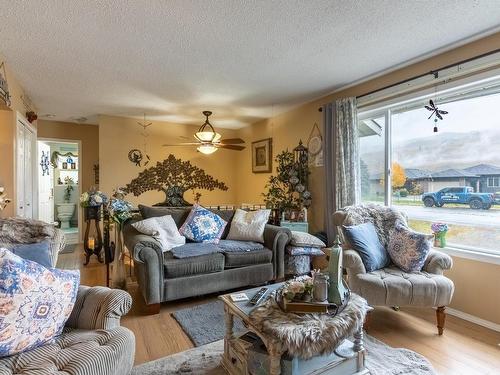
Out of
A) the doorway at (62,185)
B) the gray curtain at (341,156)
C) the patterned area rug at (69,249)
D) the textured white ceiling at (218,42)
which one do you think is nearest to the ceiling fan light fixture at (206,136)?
the textured white ceiling at (218,42)

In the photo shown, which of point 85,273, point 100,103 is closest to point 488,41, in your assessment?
point 100,103

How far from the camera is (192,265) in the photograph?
279 centimetres

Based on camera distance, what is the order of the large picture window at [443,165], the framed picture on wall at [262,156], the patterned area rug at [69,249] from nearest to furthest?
the large picture window at [443,165], the patterned area rug at [69,249], the framed picture on wall at [262,156]

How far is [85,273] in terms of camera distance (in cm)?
382

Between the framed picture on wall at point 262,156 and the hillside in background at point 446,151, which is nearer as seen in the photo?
the hillside in background at point 446,151

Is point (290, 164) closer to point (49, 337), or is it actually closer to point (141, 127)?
point (141, 127)

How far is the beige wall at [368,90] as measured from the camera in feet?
7.82

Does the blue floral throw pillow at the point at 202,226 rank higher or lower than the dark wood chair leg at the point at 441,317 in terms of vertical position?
higher

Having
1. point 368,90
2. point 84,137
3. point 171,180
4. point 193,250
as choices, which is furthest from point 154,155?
point 368,90

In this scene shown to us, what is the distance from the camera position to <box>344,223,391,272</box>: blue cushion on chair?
245 cm

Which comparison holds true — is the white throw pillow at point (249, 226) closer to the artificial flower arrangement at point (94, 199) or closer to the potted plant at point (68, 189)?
the artificial flower arrangement at point (94, 199)

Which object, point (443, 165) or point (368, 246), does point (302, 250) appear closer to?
point (368, 246)

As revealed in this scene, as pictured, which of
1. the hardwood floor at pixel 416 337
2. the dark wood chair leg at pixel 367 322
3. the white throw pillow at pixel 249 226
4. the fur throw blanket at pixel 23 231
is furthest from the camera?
the white throw pillow at pixel 249 226

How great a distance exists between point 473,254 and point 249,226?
2251 millimetres
